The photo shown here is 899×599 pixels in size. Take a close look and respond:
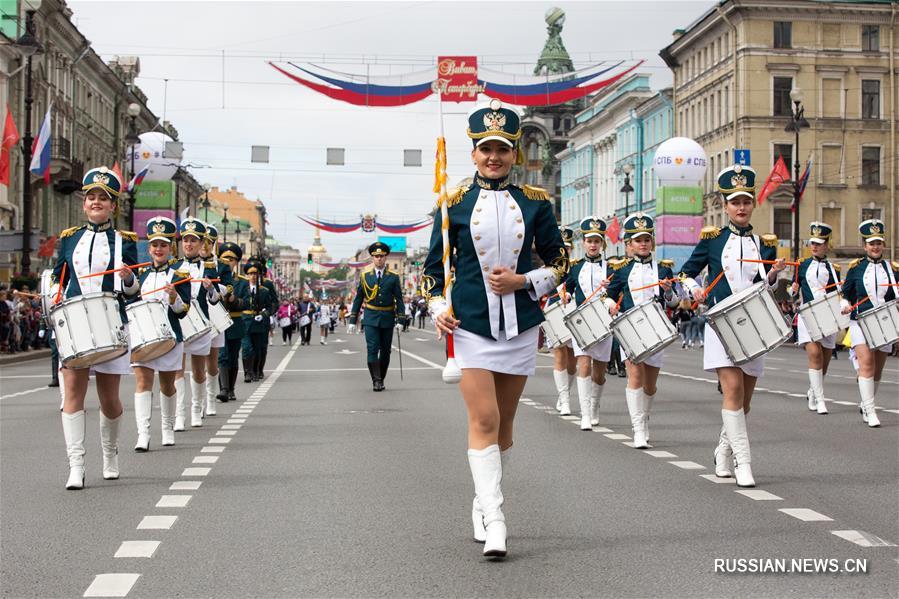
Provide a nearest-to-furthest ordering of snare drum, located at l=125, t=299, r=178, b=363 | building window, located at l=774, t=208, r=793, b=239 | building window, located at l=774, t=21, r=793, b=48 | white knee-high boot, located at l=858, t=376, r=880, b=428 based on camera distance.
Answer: snare drum, located at l=125, t=299, r=178, b=363 → white knee-high boot, located at l=858, t=376, r=880, b=428 → building window, located at l=774, t=208, r=793, b=239 → building window, located at l=774, t=21, r=793, b=48

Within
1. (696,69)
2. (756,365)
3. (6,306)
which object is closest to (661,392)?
(756,365)

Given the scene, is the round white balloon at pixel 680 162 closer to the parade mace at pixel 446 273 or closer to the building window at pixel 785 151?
the building window at pixel 785 151

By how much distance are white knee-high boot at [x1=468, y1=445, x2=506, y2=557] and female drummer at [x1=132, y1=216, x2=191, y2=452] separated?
5.79 meters

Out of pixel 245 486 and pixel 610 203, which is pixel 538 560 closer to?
pixel 245 486

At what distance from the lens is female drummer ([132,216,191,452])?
505 inches

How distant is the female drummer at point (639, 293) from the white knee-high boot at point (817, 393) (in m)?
4.17

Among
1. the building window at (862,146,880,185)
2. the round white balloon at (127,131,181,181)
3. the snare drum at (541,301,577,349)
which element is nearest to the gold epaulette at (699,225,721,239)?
the snare drum at (541,301,577,349)

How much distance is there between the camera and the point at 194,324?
1473 centimetres

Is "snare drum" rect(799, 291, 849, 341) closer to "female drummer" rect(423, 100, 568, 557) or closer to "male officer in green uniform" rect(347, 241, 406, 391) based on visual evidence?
"male officer in green uniform" rect(347, 241, 406, 391)

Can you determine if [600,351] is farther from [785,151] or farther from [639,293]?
[785,151]

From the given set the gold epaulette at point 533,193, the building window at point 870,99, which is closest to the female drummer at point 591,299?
the gold epaulette at point 533,193

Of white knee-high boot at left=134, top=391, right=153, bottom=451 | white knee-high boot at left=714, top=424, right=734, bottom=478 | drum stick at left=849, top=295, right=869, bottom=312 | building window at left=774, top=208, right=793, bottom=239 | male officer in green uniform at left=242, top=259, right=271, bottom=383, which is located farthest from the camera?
building window at left=774, top=208, right=793, bottom=239

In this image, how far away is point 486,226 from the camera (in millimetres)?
7621

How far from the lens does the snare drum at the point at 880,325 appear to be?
15500 mm
